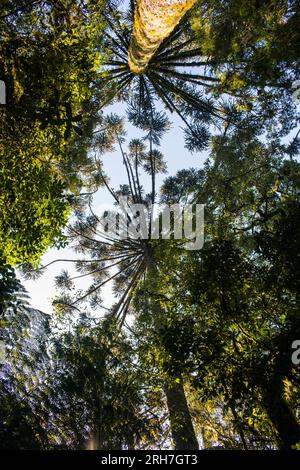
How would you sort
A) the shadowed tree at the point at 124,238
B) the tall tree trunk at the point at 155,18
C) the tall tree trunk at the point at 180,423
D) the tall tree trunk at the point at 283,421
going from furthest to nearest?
the shadowed tree at the point at 124,238
the tall tree trunk at the point at 180,423
the tall tree trunk at the point at 155,18
the tall tree trunk at the point at 283,421

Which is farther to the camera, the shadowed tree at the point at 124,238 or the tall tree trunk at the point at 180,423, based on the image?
the shadowed tree at the point at 124,238

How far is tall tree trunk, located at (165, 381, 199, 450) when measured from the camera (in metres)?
6.09

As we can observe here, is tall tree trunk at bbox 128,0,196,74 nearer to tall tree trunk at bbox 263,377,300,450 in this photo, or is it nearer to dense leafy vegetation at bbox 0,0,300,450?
dense leafy vegetation at bbox 0,0,300,450

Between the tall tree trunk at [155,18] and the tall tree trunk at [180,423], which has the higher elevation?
the tall tree trunk at [155,18]

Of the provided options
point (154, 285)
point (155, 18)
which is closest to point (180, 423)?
point (154, 285)

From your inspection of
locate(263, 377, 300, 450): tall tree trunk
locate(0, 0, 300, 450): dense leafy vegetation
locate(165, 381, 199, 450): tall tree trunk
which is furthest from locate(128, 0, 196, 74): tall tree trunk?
locate(165, 381, 199, 450): tall tree trunk

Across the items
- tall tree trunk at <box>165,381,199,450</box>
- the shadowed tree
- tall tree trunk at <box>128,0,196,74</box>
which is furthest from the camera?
the shadowed tree

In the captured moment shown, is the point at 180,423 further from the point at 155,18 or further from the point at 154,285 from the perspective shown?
Answer: the point at 155,18

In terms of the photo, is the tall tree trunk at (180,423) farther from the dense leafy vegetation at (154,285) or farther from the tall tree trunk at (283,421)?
the tall tree trunk at (283,421)

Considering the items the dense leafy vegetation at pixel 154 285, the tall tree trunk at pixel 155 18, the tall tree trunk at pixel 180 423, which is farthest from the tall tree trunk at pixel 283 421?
the tall tree trunk at pixel 155 18

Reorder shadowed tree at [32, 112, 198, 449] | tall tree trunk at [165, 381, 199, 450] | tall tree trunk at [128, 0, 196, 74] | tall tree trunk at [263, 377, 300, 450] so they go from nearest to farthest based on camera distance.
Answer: tall tree trunk at [263, 377, 300, 450] < tall tree trunk at [128, 0, 196, 74] < tall tree trunk at [165, 381, 199, 450] < shadowed tree at [32, 112, 198, 449]

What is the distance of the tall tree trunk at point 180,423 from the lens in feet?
20.0

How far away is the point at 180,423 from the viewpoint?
21.3 feet

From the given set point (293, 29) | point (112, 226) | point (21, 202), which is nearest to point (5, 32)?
point (21, 202)
